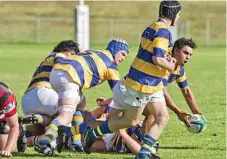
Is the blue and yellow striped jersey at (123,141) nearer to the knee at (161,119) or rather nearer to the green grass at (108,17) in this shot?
the knee at (161,119)

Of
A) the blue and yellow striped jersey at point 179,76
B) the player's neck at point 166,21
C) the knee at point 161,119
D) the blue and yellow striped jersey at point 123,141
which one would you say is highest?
the player's neck at point 166,21

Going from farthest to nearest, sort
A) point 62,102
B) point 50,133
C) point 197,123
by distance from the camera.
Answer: point 197,123 → point 62,102 → point 50,133

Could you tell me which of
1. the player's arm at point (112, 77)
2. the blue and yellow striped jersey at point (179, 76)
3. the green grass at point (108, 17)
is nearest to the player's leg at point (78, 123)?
the player's arm at point (112, 77)

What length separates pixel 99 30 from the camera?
168 ft

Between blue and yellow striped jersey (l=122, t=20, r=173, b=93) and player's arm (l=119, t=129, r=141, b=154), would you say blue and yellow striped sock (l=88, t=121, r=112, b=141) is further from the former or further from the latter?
blue and yellow striped jersey (l=122, t=20, r=173, b=93)

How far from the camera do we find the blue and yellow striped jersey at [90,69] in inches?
352

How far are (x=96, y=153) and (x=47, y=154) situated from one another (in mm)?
732

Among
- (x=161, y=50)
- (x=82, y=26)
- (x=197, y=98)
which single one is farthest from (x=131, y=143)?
(x=82, y=26)

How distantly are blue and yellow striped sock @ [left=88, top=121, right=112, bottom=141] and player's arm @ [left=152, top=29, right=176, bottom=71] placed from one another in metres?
0.98

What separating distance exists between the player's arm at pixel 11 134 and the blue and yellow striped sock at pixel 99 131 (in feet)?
2.84

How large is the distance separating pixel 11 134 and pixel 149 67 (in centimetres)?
154

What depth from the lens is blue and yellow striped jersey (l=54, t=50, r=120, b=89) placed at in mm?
8938

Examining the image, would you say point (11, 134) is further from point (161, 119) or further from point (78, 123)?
point (161, 119)

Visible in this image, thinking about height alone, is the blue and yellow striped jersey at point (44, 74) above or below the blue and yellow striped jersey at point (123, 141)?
above
